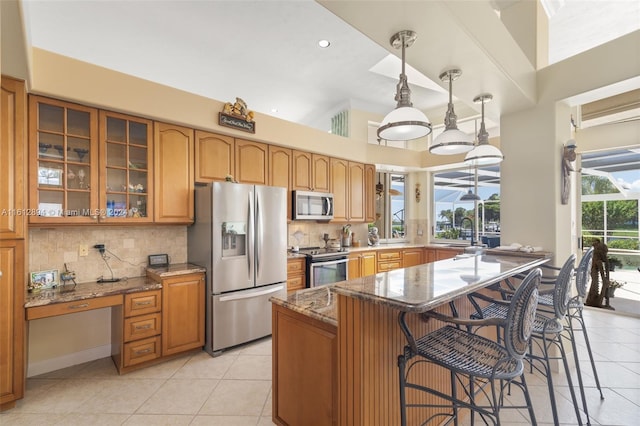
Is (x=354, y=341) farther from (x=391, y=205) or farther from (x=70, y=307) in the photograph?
(x=391, y=205)

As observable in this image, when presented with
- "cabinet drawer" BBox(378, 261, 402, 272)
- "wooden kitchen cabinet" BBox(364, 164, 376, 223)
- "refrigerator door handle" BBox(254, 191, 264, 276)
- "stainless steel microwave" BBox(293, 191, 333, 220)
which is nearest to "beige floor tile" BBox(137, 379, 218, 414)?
"refrigerator door handle" BBox(254, 191, 264, 276)

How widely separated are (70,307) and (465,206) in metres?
5.96

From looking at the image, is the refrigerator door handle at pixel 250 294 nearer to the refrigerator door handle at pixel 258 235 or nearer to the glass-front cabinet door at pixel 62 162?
the refrigerator door handle at pixel 258 235

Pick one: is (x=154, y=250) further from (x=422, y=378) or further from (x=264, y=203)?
(x=422, y=378)

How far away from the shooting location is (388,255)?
5.05 meters

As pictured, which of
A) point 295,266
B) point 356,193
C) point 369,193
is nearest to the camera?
point 295,266

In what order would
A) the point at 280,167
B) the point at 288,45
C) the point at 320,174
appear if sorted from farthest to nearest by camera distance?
the point at 320,174, the point at 280,167, the point at 288,45

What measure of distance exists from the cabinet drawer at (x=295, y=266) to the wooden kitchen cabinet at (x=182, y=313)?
115cm

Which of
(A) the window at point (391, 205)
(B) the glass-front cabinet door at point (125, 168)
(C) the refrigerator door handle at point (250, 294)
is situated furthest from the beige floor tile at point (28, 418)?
(A) the window at point (391, 205)

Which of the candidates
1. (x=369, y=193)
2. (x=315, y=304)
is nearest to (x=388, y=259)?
(x=369, y=193)

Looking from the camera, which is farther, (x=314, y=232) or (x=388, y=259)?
(x=388, y=259)

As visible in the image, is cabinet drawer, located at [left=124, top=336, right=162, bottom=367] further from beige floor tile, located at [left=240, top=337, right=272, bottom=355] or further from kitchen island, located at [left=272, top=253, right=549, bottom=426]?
kitchen island, located at [left=272, top=253, right=549, bottom=426]

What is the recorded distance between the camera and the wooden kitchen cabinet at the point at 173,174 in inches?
117

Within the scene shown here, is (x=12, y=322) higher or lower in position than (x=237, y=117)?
lower
